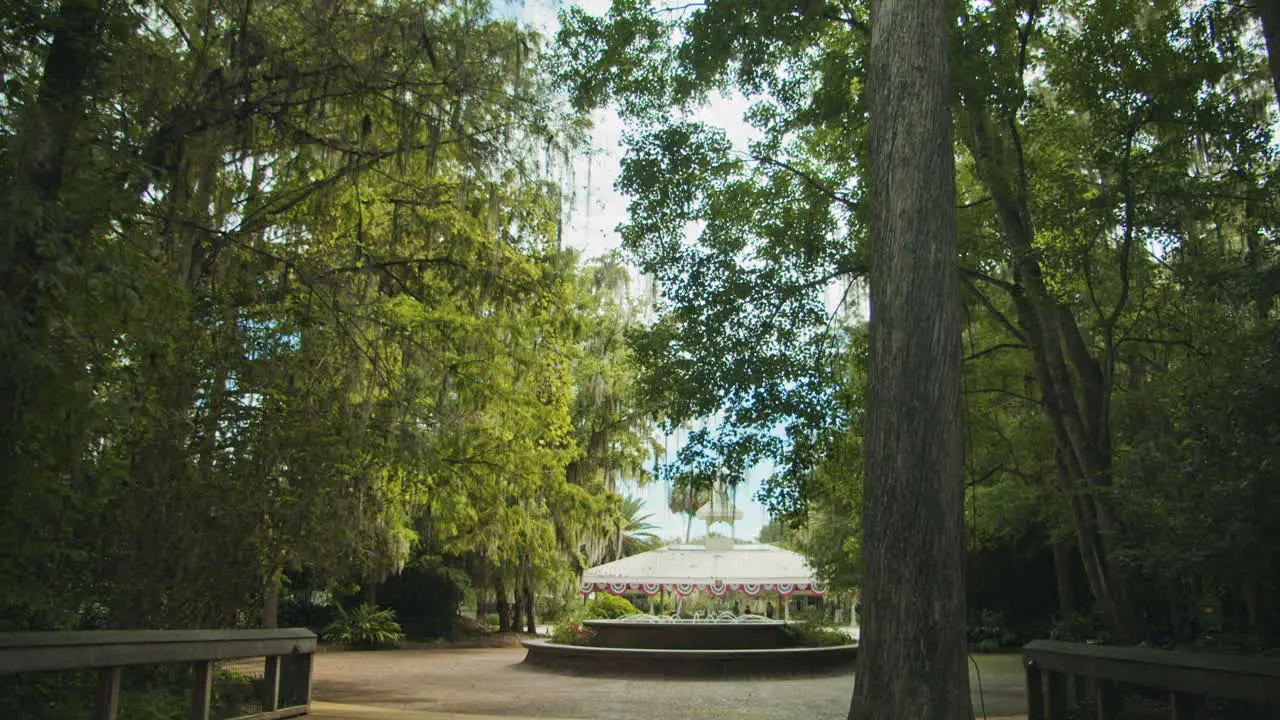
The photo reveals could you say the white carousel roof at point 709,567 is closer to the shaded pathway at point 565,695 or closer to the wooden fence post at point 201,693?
the shaded pathway at point 565,695

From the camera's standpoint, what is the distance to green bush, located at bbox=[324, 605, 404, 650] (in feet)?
76.2

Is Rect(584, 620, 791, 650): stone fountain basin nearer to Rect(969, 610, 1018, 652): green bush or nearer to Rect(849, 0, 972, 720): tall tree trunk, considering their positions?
Rect(969, 610, 1018, 652): green bush

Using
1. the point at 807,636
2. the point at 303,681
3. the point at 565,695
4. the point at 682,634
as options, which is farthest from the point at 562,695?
the point at 807,636

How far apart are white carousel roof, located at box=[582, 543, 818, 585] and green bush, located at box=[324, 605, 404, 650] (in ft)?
22.2

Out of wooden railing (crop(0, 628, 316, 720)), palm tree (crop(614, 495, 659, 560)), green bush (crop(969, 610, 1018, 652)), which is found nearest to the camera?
wooden railing (crop(0, 628, 316, 720))

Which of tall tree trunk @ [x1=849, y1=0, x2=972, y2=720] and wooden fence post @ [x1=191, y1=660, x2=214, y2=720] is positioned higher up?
Result: tall tree trunk @ [x1=849, y1=0, x2=972, y2=720]

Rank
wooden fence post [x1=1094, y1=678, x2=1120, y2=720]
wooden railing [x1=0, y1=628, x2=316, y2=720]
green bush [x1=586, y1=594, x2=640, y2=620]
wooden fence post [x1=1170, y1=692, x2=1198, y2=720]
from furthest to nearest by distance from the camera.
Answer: green bush [x1=586, y1=594, x2=640, y2=620] → wooden fence post [x1=1094, y1=678, x2=1120, y2=720] → wooden fence post [x1=1170, y1=692, x2=1198, y2=720] → wooden railing [x1=0, y1=628, x2=316, y2=720]

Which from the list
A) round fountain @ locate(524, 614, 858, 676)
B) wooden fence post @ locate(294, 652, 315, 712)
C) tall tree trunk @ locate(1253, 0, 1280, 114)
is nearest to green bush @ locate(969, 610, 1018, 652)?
round fountain @ locate(524, 614, 858, 676)

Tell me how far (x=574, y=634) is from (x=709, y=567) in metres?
3.17

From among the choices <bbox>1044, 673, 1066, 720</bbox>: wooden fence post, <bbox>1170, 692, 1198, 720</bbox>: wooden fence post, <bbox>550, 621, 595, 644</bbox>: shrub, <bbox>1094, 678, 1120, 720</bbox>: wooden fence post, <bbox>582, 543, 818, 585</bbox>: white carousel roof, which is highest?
<bbox>582, 543, 818, 585</bbox>: white carousel roof

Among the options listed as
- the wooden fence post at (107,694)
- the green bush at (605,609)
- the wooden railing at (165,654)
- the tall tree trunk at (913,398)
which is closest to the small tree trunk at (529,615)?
the green bush at (605,609)

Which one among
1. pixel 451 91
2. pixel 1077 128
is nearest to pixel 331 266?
pixel 451 91

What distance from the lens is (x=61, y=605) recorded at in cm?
833

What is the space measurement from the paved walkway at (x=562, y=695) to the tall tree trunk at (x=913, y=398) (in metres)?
4.83
